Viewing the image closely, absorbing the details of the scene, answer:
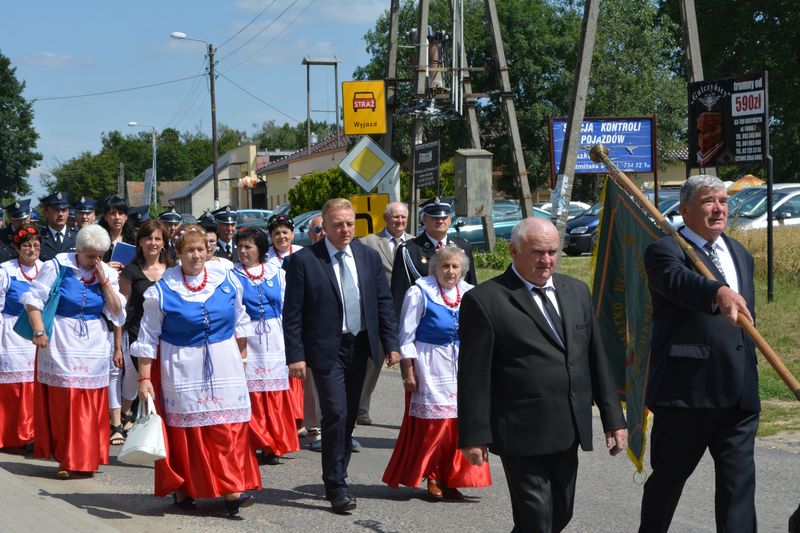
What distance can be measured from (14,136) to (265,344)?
68414mm

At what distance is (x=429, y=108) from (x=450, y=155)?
38477 millimetres

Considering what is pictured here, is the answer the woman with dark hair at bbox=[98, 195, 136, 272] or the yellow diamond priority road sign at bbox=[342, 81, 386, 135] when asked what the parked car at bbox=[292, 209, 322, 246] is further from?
the woman with dark hair at bbox=[98, 195, 136, 272]

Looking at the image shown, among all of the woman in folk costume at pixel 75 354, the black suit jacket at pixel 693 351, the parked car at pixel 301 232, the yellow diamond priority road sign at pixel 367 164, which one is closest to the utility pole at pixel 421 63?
the yellow diamond priority road sign at pixel 367 164

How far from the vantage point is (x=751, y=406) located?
5.29m

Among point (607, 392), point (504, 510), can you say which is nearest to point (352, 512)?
point (504, 510)

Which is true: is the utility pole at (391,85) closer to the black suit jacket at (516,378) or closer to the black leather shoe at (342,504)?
the black leather shoe at (342,504)

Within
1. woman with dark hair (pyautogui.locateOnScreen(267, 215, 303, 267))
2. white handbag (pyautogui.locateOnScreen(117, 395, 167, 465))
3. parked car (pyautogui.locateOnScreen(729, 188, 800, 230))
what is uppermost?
parked car (pyautogui.locateOnScreen(729, 188, 800, 230))

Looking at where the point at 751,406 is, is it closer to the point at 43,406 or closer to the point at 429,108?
the point at 43,406

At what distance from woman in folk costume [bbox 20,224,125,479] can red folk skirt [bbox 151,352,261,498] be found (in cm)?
160

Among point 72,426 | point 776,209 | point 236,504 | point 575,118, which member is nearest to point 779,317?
point 575,118

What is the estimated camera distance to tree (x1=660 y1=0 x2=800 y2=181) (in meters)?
41.2

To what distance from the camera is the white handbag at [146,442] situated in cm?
681

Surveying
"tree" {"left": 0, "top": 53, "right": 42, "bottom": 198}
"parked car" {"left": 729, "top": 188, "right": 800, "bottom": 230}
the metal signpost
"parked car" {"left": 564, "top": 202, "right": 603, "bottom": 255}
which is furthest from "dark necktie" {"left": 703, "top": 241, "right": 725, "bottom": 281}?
"tree" {"left": 0, "top": 53, "right": 42, "bottom": 198}

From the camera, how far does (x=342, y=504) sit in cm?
723
